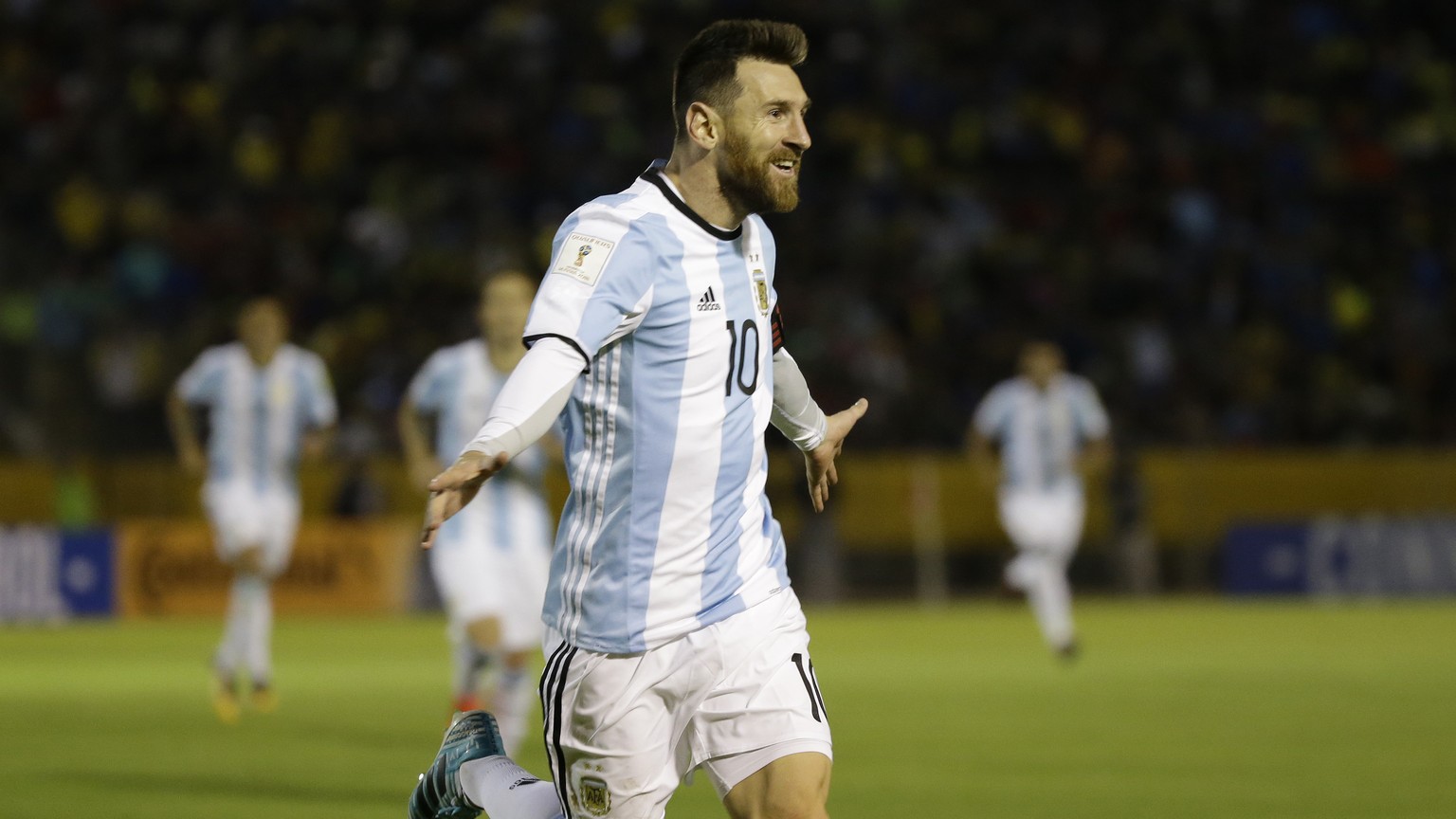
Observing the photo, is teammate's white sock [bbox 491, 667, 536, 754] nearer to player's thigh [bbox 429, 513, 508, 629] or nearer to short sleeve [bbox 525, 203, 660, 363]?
player's thigh [bbox 429, 513, 508, 629]

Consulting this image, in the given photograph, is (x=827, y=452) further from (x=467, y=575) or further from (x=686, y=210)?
(x=467, y=575)

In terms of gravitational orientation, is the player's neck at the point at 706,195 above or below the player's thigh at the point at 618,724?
above

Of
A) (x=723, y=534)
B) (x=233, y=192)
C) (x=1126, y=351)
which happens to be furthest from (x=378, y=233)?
(x=723, y=534)

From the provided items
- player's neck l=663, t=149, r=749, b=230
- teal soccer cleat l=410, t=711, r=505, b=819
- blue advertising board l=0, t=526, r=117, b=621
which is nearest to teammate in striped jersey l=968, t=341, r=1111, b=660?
blue advertising board l=0, t=526, r=117, b=621

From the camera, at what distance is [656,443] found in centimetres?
513

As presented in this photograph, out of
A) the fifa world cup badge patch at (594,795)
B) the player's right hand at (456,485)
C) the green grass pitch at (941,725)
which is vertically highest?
the player's right hand at (456,485)

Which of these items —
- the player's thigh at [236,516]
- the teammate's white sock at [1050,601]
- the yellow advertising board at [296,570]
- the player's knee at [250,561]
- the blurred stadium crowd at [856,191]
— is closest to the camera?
the player's knee at [250,561]

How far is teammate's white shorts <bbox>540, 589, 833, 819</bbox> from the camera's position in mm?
5137

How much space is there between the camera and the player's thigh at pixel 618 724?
5.13 metres

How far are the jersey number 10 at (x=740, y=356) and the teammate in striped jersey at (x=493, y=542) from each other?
4.99 m

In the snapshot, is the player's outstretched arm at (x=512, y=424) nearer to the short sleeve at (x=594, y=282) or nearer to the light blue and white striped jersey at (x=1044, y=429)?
the short sleeve at (x=594, y=282)

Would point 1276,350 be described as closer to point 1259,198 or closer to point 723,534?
point 1259,198

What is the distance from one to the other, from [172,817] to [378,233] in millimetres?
18672

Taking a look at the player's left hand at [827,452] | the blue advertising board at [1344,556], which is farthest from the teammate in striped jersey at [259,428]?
the blue advertising board at [1344,556]
